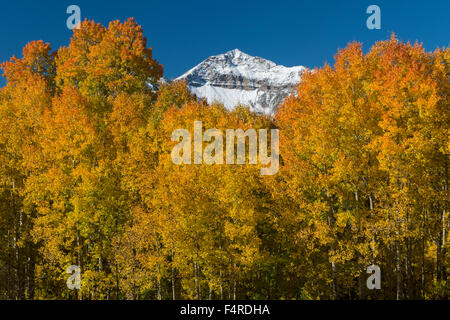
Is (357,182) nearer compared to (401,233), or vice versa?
(401,233)

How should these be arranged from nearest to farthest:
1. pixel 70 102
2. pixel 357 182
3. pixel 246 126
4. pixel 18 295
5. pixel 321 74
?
pixel 357 182 < pixel 18 295 < pixel 321 74 < pixel 246 126 < pixel 70 102

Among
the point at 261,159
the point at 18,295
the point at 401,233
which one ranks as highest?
the point at 261,159

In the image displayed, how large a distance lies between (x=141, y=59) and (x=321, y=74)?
3169cm

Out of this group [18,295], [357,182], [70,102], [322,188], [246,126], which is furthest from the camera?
[70,102]

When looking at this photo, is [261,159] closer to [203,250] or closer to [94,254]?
[203,250]

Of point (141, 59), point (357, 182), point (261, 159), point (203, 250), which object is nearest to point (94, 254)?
point (203, 250)

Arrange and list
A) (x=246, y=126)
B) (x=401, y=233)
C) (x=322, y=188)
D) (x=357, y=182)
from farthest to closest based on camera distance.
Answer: (x=246, y=126)
(x=322, y=188)
(x=357, y=182)
(x=401, y=233)

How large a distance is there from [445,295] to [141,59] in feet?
157

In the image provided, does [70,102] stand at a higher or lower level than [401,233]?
higher

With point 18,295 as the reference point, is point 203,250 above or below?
above

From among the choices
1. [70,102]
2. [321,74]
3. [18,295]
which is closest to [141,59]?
[70,102]

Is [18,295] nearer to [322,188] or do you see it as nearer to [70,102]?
[70,102]

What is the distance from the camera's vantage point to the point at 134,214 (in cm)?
2870

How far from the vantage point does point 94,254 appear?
2952 cm
